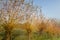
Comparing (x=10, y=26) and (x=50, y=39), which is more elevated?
(x=10, y=26)

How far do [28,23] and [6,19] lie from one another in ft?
14.3

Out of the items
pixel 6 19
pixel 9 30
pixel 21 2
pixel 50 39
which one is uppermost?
pixel 21 2

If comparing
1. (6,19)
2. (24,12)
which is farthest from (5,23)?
(24,12)

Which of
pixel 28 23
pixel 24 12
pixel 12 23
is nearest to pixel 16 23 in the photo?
pixel 12 23

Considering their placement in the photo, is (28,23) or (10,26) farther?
(28,23)

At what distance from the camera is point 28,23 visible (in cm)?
1978

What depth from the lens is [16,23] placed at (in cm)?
1628

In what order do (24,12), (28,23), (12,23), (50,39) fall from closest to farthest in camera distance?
(12,23) → (24,12) → (28,23) → (50,39)

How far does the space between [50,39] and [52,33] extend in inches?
40.4

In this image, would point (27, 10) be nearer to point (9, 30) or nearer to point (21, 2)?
point (21, 2)

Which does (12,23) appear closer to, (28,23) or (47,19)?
(28,23)

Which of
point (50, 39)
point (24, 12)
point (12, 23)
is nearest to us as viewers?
point (12, 23)

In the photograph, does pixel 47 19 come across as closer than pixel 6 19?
No

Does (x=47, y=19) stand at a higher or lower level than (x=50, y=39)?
higher
